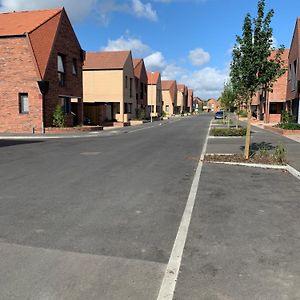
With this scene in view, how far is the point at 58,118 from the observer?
26516mm

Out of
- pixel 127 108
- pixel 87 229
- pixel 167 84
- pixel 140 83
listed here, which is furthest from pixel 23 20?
pixel 167 84

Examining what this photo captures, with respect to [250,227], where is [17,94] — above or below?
above

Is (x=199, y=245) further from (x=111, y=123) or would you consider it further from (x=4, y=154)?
(x=111, y=123)

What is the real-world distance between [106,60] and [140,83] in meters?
11.6

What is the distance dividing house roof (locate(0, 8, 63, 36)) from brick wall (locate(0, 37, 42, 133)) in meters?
1.01

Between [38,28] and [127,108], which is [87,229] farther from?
[127,108]

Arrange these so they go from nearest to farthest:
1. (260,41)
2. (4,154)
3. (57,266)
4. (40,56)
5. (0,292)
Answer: (0,292)
(57,266)
(260,41)
(4,154)
(40,56)

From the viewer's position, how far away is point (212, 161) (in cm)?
1238

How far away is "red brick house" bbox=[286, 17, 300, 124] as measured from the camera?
95.6ft

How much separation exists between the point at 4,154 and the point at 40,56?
539 inches

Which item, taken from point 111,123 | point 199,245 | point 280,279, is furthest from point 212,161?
point 111,123

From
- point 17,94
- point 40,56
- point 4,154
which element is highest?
point 40,56

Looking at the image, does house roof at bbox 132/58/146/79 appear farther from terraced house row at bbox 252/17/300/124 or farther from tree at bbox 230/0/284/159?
tree at bbox 230/0/284/159

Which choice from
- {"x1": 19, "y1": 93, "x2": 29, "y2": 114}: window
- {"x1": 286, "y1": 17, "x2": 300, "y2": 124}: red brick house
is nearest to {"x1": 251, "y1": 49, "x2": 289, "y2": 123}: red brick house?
{"x1": 286, "y1": 17, "x2": 300, "y2": 124}: red brick house
